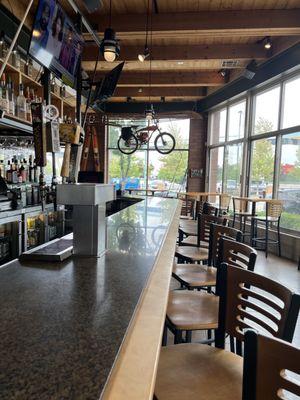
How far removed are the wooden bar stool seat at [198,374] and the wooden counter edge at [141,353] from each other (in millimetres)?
375

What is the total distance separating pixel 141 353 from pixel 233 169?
793 cm

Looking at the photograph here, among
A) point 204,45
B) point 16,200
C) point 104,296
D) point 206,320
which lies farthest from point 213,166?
point 104,296

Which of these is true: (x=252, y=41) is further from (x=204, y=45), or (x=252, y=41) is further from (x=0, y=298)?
(x=0, y=298)

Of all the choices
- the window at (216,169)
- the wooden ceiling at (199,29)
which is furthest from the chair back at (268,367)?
the window at (216,169)

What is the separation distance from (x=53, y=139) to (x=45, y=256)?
469mm

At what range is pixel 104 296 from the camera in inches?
35.6

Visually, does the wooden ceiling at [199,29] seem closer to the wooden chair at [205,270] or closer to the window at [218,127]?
the window at [218,127]

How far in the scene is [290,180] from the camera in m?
5.96

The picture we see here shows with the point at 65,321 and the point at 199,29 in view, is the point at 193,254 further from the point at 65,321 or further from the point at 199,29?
the point at 199,29

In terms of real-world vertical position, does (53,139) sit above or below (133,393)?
above

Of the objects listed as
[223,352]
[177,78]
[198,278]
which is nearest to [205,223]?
[198,278]

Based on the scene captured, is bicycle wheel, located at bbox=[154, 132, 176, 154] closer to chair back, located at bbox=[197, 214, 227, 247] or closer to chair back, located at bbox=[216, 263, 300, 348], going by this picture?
chair back, located at bbox=[197, 214, 227, 247]

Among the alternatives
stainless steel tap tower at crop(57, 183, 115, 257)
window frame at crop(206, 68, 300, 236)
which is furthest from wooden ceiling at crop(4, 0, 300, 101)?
stainless steel tap tower at crop(57, 183, 115, 257)

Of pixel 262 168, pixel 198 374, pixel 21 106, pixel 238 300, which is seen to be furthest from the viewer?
pixel 262 168
